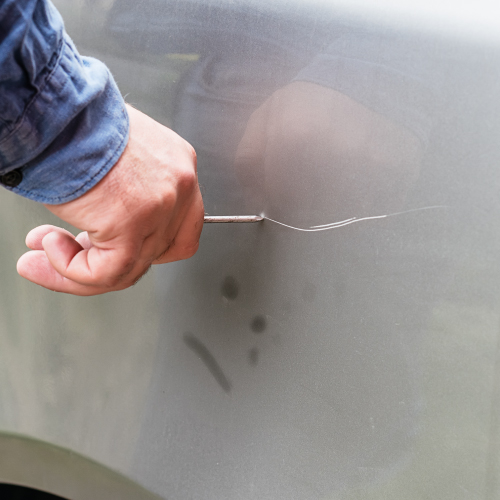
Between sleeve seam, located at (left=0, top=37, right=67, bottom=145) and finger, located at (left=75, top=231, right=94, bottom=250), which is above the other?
sleeve seam, located at (left=0, top=37, right=67, bottom=145)

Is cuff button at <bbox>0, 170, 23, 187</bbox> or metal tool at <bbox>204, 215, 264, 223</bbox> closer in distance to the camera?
cuff button at <bbox>0, 170, 23, 187</bbox>

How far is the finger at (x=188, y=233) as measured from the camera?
1.46ft

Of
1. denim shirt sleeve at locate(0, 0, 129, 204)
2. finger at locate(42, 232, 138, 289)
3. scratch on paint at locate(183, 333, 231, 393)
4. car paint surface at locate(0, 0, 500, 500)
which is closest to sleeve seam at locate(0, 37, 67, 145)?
denim shirt sleeve at locate(0, 0, 129, 204)

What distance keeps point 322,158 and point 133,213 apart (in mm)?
188

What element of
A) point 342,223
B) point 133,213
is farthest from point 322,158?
point 133,213

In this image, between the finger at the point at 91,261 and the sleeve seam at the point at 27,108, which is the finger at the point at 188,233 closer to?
the finger at the point at 91,261

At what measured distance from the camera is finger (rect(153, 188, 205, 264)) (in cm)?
45

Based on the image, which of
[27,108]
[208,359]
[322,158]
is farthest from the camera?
[208,359]

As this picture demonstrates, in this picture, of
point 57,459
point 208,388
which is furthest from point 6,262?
point 208,388

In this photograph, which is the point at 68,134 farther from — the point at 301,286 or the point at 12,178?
the point at 301,286

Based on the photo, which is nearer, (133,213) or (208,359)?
(133,213)

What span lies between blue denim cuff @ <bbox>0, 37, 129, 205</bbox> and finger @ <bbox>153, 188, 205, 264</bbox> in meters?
0.10

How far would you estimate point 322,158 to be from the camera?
45cm

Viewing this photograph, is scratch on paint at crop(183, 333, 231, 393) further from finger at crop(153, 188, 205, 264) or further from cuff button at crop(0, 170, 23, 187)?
cuff button at crop(0, 170, 23, 187)
